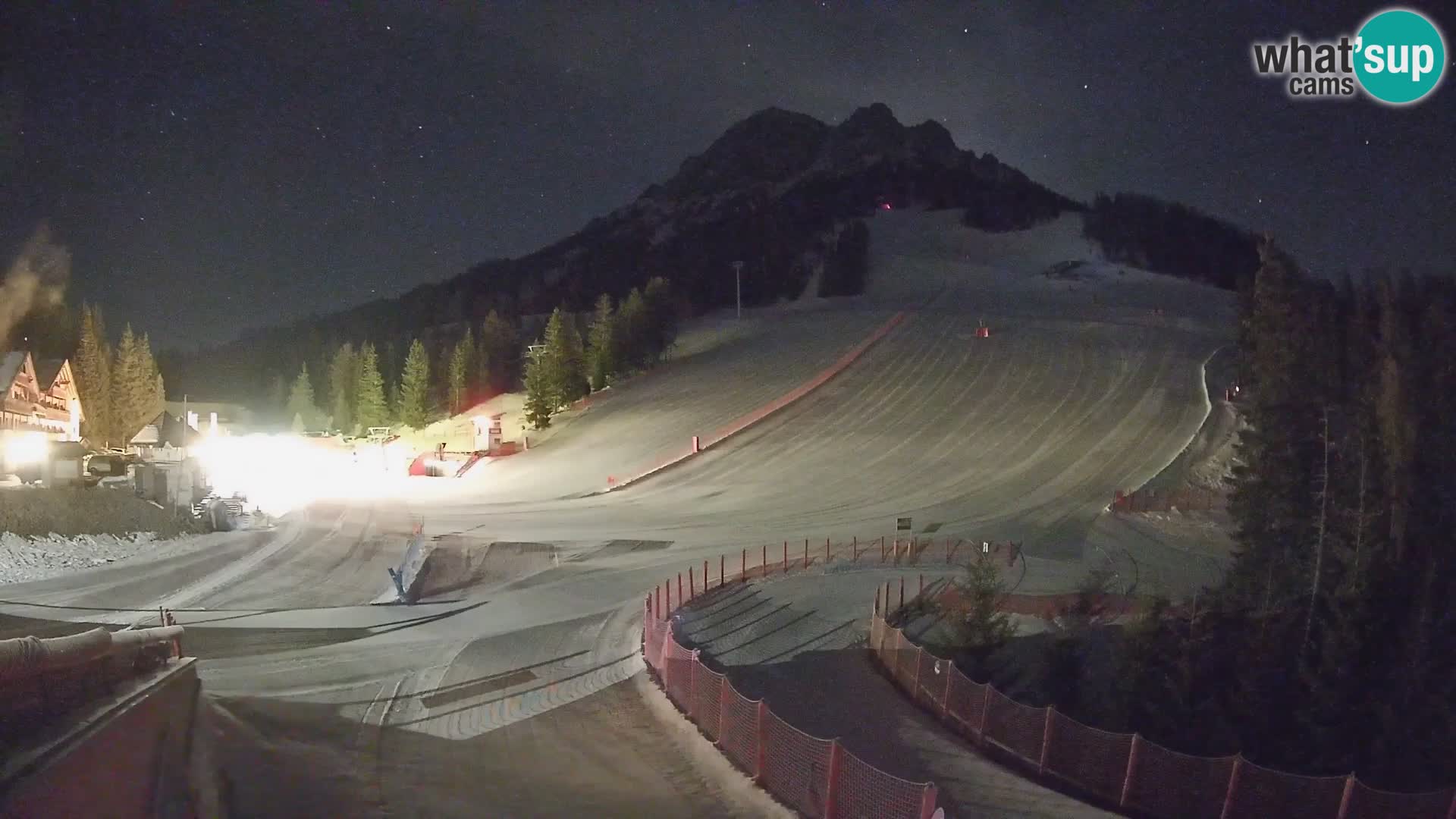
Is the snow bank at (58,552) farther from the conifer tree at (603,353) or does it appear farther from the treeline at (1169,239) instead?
the treeline at (1169,239)

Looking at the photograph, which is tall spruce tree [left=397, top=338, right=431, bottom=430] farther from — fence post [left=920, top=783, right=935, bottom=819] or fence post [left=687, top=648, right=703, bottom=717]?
fence post [left=920, top=783, right=935, bottom=819]

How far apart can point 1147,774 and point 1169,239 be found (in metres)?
181

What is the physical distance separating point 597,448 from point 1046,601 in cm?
3054

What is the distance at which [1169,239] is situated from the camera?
175750mm

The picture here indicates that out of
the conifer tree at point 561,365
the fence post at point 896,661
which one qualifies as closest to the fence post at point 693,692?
the fence post at point 896,661

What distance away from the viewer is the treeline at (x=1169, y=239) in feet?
538

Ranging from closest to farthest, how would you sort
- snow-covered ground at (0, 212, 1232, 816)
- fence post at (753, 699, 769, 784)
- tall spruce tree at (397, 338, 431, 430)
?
fence post at (753, 699, 769, 784)
snow-covered ground at (0, 212, 1232, 816)
tall spruce tree at (397, 338, 431, 430)

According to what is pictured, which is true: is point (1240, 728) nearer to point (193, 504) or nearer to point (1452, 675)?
point (1452, 675)

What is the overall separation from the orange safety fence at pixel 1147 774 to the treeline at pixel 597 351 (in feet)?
155

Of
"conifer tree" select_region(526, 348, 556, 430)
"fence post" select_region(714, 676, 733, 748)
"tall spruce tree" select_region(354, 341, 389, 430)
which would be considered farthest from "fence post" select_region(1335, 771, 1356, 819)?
"tall spruce tree" select_region(354, 341, 389, 430)

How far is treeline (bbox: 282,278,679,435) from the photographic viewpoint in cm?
6350

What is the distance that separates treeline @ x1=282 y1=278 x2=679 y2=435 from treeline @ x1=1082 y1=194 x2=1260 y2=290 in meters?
108

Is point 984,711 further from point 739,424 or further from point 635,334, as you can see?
→ point 635,334

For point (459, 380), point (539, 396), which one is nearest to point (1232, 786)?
point (539, 396)
